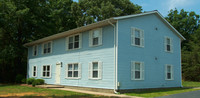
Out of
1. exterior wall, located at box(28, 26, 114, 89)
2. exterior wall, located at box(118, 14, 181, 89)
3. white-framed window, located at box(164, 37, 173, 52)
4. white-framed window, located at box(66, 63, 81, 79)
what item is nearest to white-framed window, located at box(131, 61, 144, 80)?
exterior wall, located at box(118, 14, 181, 89)

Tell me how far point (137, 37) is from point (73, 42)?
6.01m

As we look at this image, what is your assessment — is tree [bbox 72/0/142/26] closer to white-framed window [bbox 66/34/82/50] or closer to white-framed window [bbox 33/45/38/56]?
white-framed window [bbox 33/45/38/56]

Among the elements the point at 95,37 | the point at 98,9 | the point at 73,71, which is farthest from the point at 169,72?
the point at 98,9

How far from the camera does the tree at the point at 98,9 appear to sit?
36.2 metres

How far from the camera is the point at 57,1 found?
3906cm

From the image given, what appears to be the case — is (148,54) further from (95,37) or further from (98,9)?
(98,9)

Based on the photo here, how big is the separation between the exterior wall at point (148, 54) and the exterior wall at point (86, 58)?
0.80 m

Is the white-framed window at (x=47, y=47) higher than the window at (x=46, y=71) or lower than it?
higher

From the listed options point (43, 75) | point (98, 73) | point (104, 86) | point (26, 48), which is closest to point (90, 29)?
point (98, 73)

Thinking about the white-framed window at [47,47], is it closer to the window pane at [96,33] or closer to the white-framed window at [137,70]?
the window pane at [96,33]

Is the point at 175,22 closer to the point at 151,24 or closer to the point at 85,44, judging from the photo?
the point at 151,24

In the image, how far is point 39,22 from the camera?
2859cm

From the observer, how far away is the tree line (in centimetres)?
2561

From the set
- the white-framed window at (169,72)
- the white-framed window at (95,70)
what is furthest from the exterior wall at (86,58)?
the white-framed window at (169,72)
